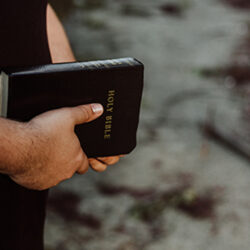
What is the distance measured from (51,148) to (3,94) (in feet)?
0.50

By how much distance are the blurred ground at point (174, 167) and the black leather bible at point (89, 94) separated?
1.41 m

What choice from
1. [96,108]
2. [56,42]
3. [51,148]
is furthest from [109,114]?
[56,42]

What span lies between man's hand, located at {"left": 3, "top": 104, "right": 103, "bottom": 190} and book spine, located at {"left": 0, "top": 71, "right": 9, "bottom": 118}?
7 centimetres

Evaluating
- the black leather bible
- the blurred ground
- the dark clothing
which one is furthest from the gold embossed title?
the blurred ground

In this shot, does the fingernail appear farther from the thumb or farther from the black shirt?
the black shirt

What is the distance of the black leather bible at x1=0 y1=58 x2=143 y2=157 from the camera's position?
0.96 metres

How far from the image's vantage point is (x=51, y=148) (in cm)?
96

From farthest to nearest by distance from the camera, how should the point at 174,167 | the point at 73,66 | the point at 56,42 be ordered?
the point at 174,167
the point at 56,42
the point at 73,66

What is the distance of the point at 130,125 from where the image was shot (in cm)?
115

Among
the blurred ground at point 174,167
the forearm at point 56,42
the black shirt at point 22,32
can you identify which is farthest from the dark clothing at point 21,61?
the blurred ground at point 174,167

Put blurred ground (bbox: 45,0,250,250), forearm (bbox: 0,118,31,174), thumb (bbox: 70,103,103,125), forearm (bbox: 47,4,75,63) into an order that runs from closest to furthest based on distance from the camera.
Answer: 1. forearm (bbox: 0,118,31,174)
2. thumb (bbox: 70,103,103,125)
3. forearm (bbox: 47,4,75,63)
4. blurred ground (bbox: 45,0,250,250)

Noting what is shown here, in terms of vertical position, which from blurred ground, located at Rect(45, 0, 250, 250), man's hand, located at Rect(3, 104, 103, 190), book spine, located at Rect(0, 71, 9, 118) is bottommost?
blurred ground, located at Rect(45, 0, 250, 250)

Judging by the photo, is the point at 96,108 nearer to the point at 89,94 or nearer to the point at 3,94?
the point at 89,94

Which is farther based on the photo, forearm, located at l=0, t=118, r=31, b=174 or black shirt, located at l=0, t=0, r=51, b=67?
black shirt, located at l=0, t=0, r=51, b=67
